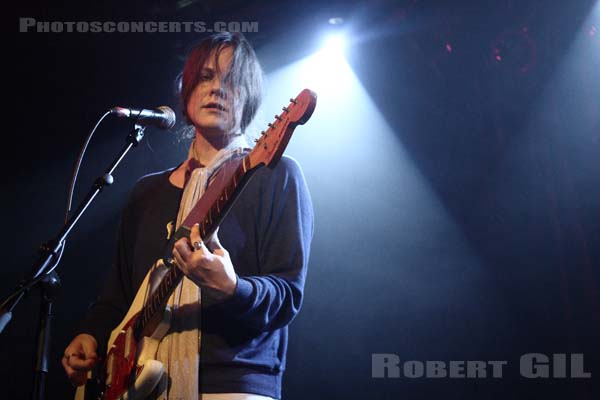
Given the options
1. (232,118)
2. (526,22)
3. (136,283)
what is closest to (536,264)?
(526,22)

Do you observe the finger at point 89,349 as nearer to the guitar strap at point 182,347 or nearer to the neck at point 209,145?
the guitar strap at point 182,347

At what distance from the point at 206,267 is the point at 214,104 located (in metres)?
0.69

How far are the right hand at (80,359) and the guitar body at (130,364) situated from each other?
0.03 m

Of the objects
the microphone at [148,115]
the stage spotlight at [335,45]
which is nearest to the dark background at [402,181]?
the stage spotlight at [335,45]

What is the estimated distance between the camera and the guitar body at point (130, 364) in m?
1.41

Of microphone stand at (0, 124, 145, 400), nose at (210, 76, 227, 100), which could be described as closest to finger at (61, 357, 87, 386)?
microphone stand at (0, 124, 145, 400)

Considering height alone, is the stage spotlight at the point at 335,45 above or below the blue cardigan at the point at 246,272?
above

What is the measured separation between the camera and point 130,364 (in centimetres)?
147

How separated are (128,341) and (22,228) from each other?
53.7 inches

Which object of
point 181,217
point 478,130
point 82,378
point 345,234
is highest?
point 478,130

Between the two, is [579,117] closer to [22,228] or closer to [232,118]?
[232,118]

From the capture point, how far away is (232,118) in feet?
5.92

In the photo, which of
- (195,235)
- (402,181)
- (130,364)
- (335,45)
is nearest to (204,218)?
(195,235)

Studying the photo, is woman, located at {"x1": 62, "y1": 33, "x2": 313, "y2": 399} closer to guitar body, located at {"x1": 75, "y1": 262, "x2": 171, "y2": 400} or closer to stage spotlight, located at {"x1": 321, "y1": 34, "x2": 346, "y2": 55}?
guitar body, located at {"x1": 75, "y1": 262, "x2": 171, "y2": 400}
